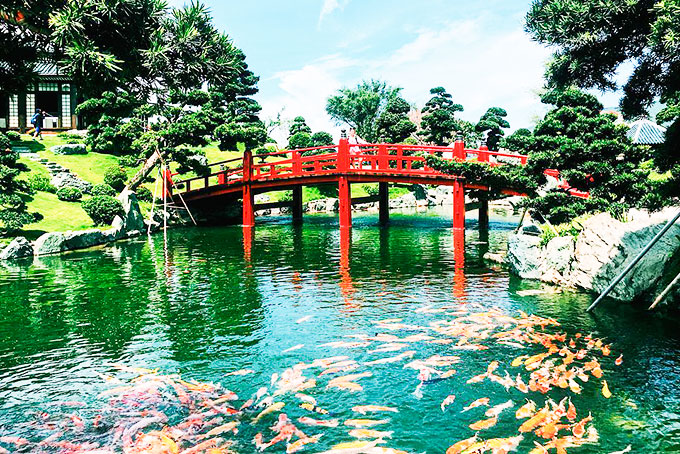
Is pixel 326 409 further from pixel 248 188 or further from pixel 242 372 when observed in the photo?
pixel 248 188

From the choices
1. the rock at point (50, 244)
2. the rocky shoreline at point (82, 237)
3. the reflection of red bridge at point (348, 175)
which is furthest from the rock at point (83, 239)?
the reflection of red bridge at point (348, 175)

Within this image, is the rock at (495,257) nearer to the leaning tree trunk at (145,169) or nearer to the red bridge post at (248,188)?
the red bridge post at (248,188)

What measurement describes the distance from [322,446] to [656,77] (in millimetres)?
12510

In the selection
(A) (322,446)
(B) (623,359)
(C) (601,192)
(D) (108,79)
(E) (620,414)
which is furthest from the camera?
(C) (601,192)

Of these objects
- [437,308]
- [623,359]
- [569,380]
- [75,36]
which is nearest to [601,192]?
[437,308]

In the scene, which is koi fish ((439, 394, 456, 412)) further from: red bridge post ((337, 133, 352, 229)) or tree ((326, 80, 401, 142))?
tree ((326, 80, 401, 142))

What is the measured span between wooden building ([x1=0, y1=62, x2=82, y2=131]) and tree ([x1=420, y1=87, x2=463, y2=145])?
113ft

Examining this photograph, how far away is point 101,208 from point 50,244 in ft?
14.8

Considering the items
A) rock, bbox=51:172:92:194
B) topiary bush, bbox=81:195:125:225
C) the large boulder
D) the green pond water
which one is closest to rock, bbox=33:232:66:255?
the green pond water

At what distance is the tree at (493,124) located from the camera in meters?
54.4

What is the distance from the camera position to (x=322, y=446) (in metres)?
6.82

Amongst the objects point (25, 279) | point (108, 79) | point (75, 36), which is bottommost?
point (25, 279)

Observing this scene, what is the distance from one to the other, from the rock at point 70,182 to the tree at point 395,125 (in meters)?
31.1

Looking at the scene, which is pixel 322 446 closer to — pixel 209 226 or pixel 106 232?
pixel 106 232
